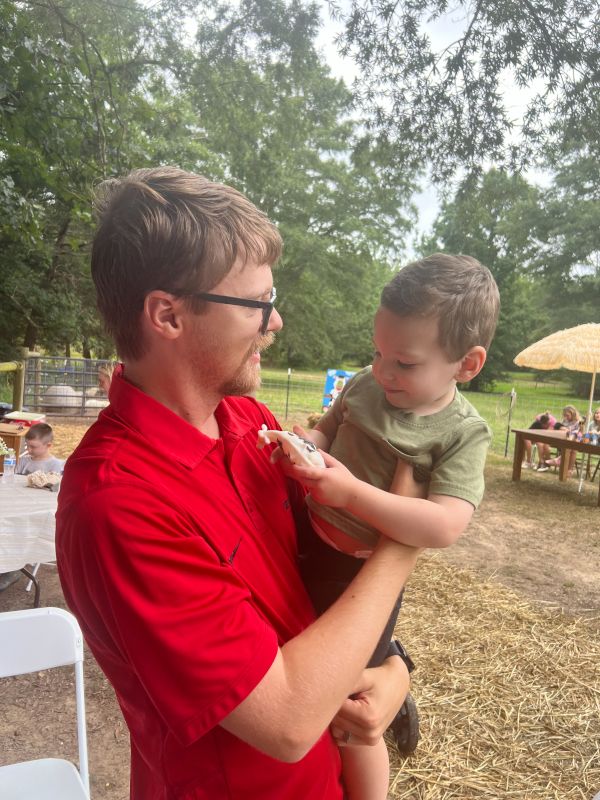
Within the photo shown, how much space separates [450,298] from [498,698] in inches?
143

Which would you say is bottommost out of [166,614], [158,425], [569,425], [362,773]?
[569,425]

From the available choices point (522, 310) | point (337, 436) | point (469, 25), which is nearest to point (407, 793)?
point (337, 436)

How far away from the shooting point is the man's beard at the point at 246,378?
1150 mm

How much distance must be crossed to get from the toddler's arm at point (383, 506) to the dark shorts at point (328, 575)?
224 millimetres

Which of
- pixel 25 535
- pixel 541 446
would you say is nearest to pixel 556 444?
pixel 541 446

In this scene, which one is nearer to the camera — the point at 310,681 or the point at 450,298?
the point at 310,681

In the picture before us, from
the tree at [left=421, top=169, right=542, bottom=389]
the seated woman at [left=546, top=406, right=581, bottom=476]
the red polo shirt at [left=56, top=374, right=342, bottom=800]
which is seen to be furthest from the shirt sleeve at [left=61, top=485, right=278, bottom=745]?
the tree at [left=421, top=169, right=542, bottom=389]

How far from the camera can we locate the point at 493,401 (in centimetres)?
3266

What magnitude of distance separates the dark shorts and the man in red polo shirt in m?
0.13

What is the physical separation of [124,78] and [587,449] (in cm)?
939

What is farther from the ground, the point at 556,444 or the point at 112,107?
the point at 112,107

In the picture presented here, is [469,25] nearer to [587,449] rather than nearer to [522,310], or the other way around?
[587,449]

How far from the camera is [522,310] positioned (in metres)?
38.6

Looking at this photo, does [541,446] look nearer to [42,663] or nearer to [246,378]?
[42,663]
